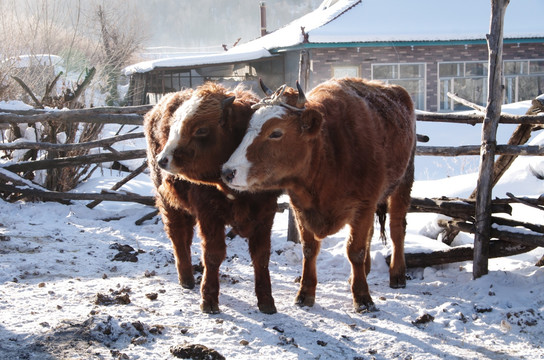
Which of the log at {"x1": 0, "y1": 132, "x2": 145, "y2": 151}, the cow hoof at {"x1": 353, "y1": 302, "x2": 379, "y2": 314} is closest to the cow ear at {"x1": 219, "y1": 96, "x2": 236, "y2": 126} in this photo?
the cow hoof at {"x1": 353, "y1": 302, "x2": 379, "y2": 314}

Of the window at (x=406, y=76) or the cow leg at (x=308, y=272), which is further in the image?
the window at (x=406, y=76)

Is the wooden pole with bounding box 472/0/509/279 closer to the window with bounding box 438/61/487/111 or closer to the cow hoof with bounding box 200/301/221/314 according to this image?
the cow hoof with bounding box 200/301/221/314

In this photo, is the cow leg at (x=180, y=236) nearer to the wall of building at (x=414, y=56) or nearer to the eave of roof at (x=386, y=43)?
the eave of roof at (x=386, y=43)

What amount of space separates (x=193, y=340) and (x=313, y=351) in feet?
2.69

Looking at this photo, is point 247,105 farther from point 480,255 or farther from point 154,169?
point 480,255

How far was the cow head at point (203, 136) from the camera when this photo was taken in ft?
14.6

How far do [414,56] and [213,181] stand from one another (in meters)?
19.8

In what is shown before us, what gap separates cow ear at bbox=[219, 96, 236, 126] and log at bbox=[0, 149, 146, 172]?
3622 millimetres

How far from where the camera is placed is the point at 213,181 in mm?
4617

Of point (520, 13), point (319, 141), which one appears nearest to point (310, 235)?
point (319, 141)

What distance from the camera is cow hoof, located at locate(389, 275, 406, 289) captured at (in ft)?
18.6

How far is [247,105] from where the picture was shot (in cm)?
497

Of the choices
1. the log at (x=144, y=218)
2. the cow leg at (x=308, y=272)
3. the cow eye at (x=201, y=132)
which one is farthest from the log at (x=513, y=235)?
the log at (x=144, y=218)

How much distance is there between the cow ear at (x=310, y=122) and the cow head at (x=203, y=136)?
1.79 ft
